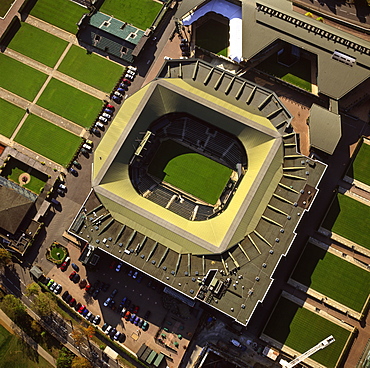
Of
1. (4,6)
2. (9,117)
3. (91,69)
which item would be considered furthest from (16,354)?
(4,6)

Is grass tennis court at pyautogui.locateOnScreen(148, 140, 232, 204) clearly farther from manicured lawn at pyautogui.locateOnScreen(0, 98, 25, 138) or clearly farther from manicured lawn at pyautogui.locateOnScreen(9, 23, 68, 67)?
manicured lawn at pyautogui.locateOnScreen(9, 23, 68, 67)

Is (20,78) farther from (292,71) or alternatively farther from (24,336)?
(292,71)

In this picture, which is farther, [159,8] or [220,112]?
[159,8]

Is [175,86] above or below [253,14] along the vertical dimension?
below

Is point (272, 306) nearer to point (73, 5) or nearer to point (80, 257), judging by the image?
point (80, 257)

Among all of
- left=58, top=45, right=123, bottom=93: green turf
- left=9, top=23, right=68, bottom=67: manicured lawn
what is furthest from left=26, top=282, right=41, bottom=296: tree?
left=9, top=23, right=68, bottom=67: manicured lawn

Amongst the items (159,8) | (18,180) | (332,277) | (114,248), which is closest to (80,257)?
(114,248)
